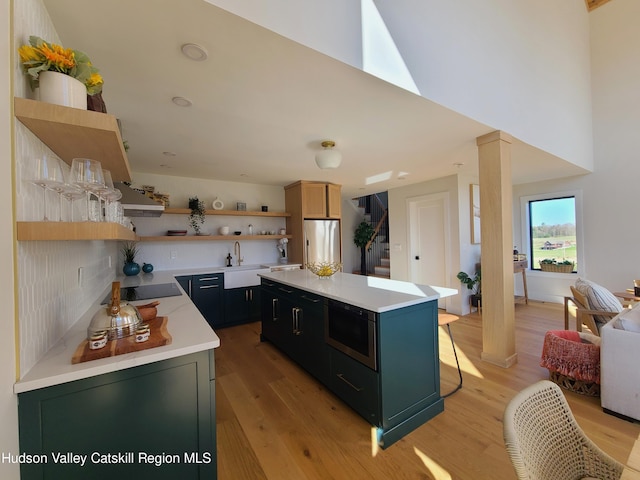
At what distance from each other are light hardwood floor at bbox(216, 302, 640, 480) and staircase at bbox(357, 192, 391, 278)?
15.7 feet

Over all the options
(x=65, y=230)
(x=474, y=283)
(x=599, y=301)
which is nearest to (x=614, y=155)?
(x=474, y=283)

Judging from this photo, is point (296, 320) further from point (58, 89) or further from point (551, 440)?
point (58, 89)

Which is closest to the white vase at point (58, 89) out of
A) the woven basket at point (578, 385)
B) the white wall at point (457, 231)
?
the woven basket at point (578, 385)

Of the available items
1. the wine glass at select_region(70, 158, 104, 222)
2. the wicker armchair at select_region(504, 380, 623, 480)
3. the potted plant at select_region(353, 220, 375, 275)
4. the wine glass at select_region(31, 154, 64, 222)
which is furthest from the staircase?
the wine glass at select_region(31, 154, 64, 222)

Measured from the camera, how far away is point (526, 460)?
774 mm

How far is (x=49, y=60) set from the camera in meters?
0.94

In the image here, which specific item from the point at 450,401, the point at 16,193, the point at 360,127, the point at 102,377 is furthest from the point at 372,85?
the point at 450,401

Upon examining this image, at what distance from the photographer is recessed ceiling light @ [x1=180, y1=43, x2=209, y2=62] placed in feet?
4.60

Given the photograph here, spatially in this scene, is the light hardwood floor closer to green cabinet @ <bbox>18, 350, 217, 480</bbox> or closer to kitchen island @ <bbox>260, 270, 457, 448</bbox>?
kitchen island @ <bbox>260, 270, 457, 448</bbox>

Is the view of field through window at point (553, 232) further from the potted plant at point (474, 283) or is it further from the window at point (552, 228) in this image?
the potted plant at point (474, 283)

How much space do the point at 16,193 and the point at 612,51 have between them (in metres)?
7.08

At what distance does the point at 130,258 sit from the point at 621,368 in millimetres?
5249

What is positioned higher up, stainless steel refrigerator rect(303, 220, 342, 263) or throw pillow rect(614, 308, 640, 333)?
stainless steel refrigerator rect(303, 220, 342, 263)

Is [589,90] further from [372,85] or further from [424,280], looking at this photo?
[372,85]
